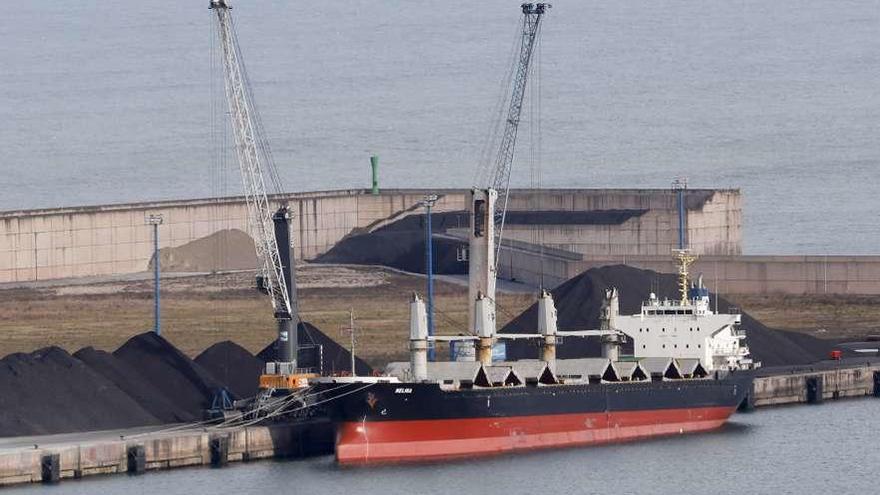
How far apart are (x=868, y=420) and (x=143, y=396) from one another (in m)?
25.6

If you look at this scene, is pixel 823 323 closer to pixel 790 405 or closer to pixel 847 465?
pixel 790 405

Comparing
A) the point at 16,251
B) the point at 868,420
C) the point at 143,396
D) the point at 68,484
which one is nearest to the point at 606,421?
the point at 868,420

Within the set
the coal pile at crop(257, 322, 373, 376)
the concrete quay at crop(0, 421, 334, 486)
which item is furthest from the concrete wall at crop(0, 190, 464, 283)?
the concrete quay at crop(0, 421, 334, 486)

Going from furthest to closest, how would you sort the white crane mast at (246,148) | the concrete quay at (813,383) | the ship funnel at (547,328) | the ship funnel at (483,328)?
the concrete quay at (813,383)
the white crane mast at (246,148)
the ship funnel at (547,328)
the ship funnel at (483,328)

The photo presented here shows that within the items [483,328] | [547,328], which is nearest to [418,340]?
[483,328]

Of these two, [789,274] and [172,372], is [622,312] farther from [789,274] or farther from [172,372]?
[172,372]

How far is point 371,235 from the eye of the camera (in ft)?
389

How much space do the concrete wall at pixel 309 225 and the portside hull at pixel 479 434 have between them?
40.1 meters

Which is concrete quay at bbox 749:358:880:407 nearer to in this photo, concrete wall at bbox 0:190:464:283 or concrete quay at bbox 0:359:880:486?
concrete quay at bbox 0:359:880:486

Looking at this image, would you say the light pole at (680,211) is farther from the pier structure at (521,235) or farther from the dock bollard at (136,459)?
the dock bollard at (136,459)

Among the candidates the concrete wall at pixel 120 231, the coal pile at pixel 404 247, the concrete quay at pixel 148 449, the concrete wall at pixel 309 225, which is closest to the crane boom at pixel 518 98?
the coal pile at pixel 404 247

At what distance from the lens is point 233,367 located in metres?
75.4

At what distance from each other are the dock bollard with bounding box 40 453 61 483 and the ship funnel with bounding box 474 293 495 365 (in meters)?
17.8

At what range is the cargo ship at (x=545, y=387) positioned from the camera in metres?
70.5
